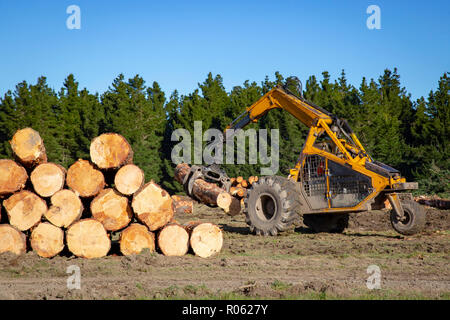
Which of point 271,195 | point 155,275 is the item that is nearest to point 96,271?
point 155,275

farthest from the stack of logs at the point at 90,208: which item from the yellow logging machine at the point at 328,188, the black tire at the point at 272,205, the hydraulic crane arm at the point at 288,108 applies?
the hydraulic crane arm at the point at 288,108

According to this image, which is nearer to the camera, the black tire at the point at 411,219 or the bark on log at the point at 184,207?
the black tire at the point at 411,219

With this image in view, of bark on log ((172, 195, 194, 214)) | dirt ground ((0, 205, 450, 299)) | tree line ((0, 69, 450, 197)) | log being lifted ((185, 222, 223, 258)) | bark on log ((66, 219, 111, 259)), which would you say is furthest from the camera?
tree line ((0, 69, 450, 197))

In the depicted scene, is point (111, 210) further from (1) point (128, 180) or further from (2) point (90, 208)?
(1) point (128, 180)

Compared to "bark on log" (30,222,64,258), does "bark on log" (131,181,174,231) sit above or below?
above

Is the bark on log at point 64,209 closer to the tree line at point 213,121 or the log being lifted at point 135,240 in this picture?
the log being lifted at point 135,240

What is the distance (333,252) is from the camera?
30.1 feet

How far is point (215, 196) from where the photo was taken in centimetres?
1644

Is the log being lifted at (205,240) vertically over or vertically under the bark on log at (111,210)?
under

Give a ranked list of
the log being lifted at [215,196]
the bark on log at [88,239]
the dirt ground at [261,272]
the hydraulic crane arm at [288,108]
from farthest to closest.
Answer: the log being lifted at [215,196]
the hydraulic crane arm at [288,108]
the bark on log at [88,239]
the dirt ground at [261,272]

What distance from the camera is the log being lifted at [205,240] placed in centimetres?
892

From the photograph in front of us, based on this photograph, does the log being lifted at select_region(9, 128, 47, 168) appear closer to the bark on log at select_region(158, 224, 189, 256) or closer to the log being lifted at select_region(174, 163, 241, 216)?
the bark on log at select_region(158, 224, 189, 256)

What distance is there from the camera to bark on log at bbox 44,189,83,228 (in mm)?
8578

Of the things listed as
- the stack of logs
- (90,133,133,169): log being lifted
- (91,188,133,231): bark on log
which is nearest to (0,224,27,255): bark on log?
the stack of logs
